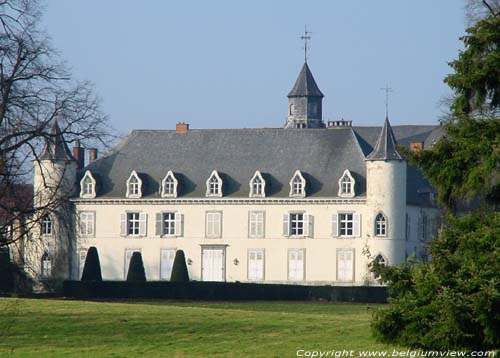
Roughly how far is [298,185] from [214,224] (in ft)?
17.4

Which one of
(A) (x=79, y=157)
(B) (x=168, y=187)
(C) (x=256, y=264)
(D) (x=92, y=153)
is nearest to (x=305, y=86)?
(A) (x=79, y=157)

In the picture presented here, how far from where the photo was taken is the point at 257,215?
75.8 metres

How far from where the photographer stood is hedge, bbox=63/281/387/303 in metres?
54.7

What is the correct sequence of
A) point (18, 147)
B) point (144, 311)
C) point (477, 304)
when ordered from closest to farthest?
point (477, 304), point (18, 147), point (144, 311)

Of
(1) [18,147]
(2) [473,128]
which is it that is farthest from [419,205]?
(2) [473,128]

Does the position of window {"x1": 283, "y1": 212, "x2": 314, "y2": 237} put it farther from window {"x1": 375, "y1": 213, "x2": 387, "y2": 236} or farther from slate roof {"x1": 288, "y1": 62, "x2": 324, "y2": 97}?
slate roof {"x1": 288, "y1": 62, "x2": 324, "y2": 97}

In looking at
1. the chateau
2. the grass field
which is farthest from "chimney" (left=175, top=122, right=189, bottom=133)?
the grass field

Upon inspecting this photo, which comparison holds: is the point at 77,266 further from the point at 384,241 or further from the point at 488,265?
the point at 488,265

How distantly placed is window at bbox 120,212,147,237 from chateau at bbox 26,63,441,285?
80 millimetres

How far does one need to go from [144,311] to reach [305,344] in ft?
32.4

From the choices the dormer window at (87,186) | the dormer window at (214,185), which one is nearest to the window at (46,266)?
the dormer window at (87,186)

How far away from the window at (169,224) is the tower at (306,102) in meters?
24.2

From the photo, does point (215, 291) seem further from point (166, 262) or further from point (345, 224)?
point (166, 262)

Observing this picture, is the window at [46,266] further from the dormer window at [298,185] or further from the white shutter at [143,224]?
the dormer window at [298,185]
